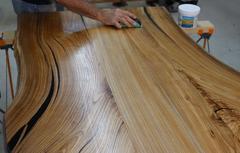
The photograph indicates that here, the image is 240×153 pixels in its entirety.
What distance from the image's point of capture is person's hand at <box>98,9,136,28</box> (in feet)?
4.39

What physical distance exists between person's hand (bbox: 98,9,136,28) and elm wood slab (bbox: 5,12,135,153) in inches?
5.4

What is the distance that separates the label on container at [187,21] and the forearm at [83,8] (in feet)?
1.72

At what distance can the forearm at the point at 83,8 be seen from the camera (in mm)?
1376

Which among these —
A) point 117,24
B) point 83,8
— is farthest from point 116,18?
point 83,8

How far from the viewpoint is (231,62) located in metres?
2.54

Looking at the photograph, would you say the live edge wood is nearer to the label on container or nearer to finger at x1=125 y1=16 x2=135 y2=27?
finger at x1=125 y1=16 x2=135 y2=27

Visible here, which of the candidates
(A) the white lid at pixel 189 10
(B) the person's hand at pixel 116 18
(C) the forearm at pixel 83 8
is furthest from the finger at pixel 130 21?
(A) the white lid at pixel 189 10

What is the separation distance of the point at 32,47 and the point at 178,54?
0.58 m

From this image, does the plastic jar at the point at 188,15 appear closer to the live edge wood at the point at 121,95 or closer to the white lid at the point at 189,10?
the white lid at the point at 189,10

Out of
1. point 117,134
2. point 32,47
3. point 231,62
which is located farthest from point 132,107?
point 231,62

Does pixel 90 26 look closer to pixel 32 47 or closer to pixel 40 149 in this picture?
pixel 32 47

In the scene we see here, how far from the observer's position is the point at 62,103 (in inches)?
35.2

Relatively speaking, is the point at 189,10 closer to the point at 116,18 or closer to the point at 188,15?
the point at 188,15

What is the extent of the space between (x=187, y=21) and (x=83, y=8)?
23.7 inches
